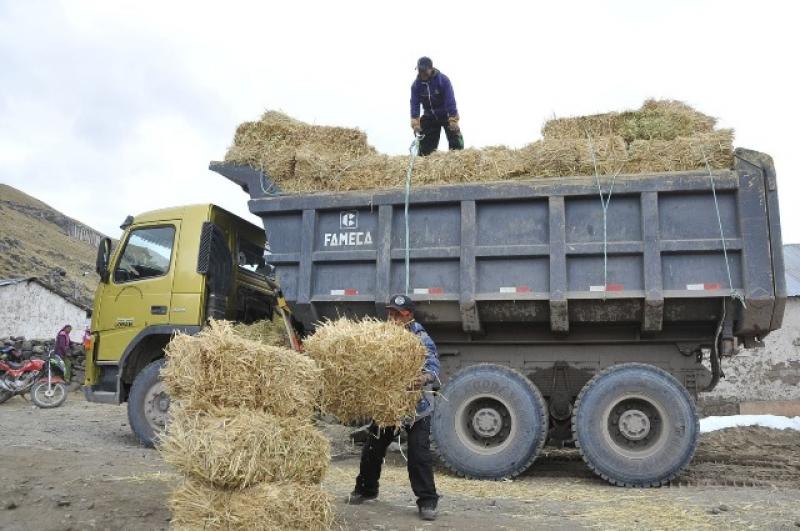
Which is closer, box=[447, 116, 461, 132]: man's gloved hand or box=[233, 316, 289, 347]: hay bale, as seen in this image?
box=[233, 316, 289, 347]: hay bale

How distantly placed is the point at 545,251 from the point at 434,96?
130 inches

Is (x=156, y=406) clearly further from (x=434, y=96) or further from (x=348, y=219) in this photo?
(x=434, y=96)

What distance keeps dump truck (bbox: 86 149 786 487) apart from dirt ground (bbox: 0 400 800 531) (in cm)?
55

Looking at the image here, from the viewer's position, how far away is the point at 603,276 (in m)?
7.58

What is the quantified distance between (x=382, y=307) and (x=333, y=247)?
0.93 meters

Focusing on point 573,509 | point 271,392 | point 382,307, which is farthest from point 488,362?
point 271,392

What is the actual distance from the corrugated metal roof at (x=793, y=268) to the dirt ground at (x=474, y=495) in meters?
9.55

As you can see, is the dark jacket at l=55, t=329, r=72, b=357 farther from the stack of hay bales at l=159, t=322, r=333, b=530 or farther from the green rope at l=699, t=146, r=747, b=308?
the green rope at l=699, t=146, r=747, b=308

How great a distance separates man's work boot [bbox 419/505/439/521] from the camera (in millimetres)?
5512

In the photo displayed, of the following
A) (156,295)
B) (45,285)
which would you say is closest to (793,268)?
(156,295)

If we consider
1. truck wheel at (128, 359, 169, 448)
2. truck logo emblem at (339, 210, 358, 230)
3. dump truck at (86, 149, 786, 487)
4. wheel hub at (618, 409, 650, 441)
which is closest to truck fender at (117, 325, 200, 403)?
truck wheel at (128, 359, 169, 448)

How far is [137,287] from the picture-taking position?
9469mm

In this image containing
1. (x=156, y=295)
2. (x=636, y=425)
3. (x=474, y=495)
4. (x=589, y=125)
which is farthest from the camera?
(x=156, y=295)

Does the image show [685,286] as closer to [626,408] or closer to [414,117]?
[626,408]
